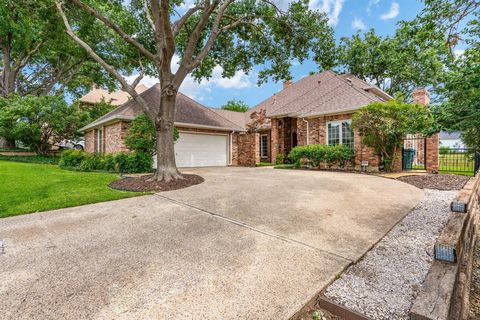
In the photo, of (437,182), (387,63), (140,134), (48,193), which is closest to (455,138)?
(387,63)

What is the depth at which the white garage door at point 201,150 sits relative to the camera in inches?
549

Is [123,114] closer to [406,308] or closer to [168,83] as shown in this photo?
[168,83]

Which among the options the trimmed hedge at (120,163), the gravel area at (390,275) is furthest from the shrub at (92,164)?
the gravel area at (390,275)

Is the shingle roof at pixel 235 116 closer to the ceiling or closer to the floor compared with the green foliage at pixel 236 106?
closer to the floor

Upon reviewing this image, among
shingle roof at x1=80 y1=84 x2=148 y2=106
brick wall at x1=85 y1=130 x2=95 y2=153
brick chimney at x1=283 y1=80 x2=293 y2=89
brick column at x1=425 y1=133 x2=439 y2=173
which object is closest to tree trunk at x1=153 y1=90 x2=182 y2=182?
brick column at x1=425 y1=133 x2=439 y2=173

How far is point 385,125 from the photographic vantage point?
10.1 meters

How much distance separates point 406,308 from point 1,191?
29.1 ft

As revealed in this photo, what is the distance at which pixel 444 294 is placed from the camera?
5.94ft

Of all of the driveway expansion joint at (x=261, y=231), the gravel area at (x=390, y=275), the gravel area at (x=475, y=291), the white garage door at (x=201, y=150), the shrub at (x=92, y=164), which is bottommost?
the gravel area at (x=475, y=291)

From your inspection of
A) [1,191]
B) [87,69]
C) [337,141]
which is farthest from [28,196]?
[87,69]

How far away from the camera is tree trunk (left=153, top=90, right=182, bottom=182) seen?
7.96 meters

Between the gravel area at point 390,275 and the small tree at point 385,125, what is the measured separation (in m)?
7.17

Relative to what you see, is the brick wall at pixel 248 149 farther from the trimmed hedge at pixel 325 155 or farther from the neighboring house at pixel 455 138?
the neighboring house at pixel 455 138

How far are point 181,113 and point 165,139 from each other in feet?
21.5
